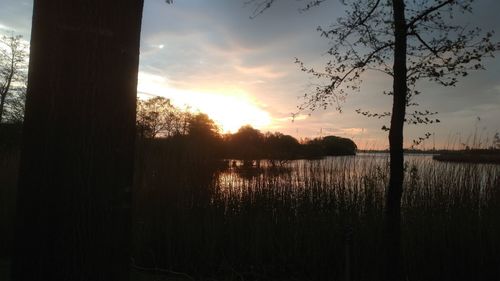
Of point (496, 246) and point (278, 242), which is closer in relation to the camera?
point (496, 246)

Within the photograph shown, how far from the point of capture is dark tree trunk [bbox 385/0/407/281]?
3.34 metres

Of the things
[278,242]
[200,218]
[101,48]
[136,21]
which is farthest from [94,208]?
[200,218]

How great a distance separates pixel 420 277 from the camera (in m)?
5.12

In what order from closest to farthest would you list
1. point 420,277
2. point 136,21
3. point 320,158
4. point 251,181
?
point 136,21 → point 420,277 → point 251,181 → point 320,158

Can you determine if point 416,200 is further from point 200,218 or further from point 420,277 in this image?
point 200,218

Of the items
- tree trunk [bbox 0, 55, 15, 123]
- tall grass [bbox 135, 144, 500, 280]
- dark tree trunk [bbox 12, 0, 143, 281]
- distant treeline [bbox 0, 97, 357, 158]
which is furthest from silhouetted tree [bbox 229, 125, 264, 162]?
tree trunk [bbox 0, 55, 15, 123]

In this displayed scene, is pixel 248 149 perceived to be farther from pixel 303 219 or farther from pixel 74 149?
pixel 74 149

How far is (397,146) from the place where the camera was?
3363 millimetres

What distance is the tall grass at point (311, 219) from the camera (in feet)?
17.0

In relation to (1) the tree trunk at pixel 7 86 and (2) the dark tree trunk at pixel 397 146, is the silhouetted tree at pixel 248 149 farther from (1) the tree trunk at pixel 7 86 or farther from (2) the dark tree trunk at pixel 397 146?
(1) the tree trunk at pixel 7 86

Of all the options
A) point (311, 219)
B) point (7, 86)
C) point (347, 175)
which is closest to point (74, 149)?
point (311, 219)

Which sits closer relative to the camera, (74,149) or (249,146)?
(74,149)

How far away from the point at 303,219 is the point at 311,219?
0.40 feet

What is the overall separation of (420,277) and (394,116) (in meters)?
2.60
